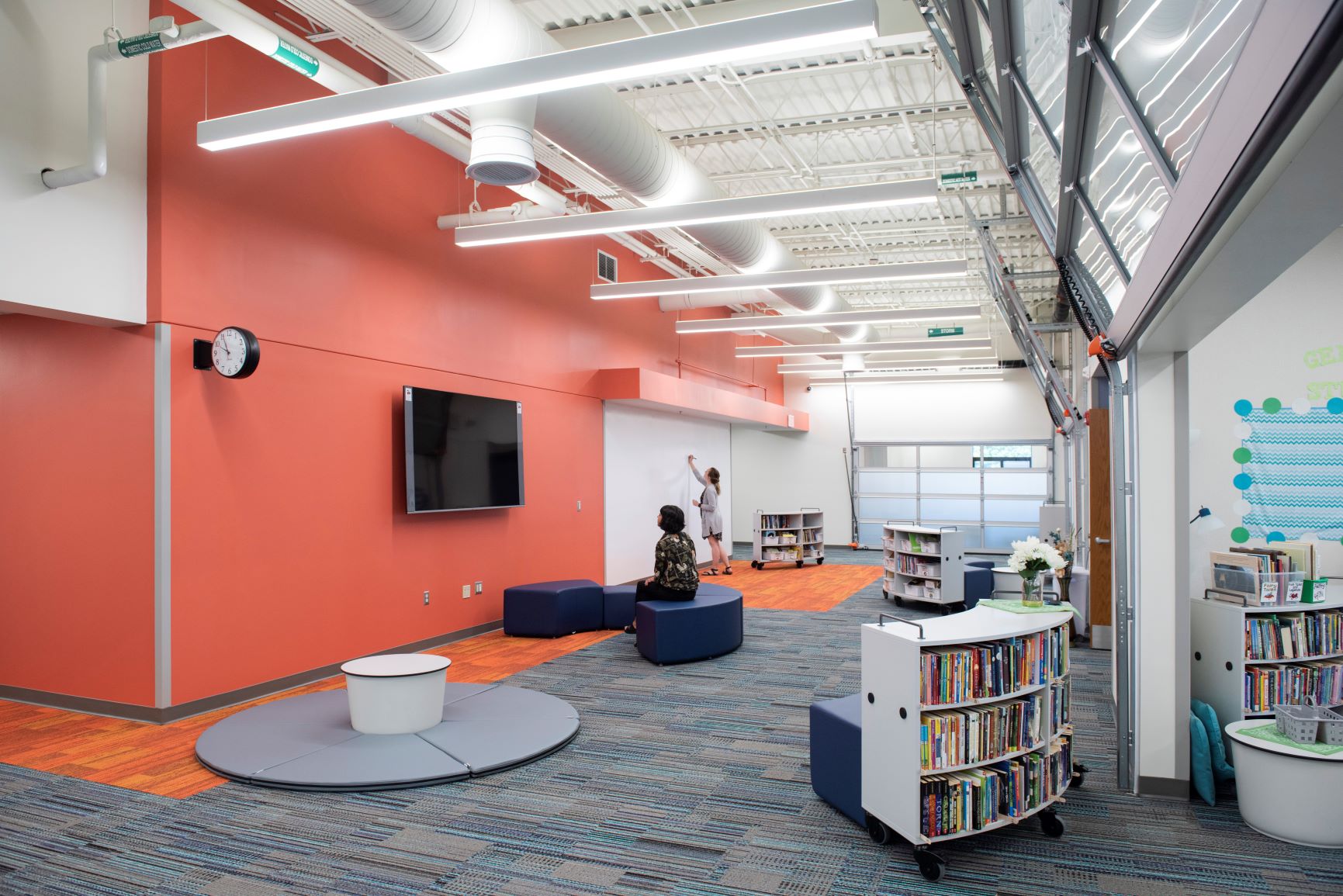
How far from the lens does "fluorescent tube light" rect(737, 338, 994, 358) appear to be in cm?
1241

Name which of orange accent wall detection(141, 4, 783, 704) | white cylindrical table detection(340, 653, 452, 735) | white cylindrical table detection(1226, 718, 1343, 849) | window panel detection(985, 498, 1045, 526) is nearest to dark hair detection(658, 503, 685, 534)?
orange accent wall detection(141, 4, 783, 704)

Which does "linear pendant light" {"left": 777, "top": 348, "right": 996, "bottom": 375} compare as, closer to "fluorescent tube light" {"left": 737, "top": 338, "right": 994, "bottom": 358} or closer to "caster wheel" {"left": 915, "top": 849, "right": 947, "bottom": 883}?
"fluorescent tube light" {"left": 737, "top": 338, "right": 994, "bottom": 358}

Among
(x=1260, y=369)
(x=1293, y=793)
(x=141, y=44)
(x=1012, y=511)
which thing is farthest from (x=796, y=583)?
(x=141, y=44)

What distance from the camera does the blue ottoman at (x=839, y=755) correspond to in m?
3.97

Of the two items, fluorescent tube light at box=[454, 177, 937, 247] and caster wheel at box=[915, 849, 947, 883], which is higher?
fluorescent tube light at box=[454, 177, 937, 247]

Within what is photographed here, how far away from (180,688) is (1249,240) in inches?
243

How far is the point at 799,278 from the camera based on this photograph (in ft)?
27.7

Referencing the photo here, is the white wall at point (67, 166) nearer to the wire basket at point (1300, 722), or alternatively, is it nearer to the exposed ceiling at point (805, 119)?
the exposed ceiling at point (805, 119)

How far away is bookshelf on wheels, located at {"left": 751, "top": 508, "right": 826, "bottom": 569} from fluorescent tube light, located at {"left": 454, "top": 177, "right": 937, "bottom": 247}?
8.74 m

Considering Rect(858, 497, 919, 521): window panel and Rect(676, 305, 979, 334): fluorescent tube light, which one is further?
Rect(858, 497, 919, 521): window panel

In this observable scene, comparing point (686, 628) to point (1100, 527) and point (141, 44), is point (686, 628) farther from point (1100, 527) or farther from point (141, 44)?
point (141, 44)

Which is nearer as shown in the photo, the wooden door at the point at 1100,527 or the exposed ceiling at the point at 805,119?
the exposed ceiling at the point at 805,119

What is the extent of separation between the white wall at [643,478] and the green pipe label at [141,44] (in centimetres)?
711

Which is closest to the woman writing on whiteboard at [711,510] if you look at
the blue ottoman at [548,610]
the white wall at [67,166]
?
the blue ottoman at [548,610]
